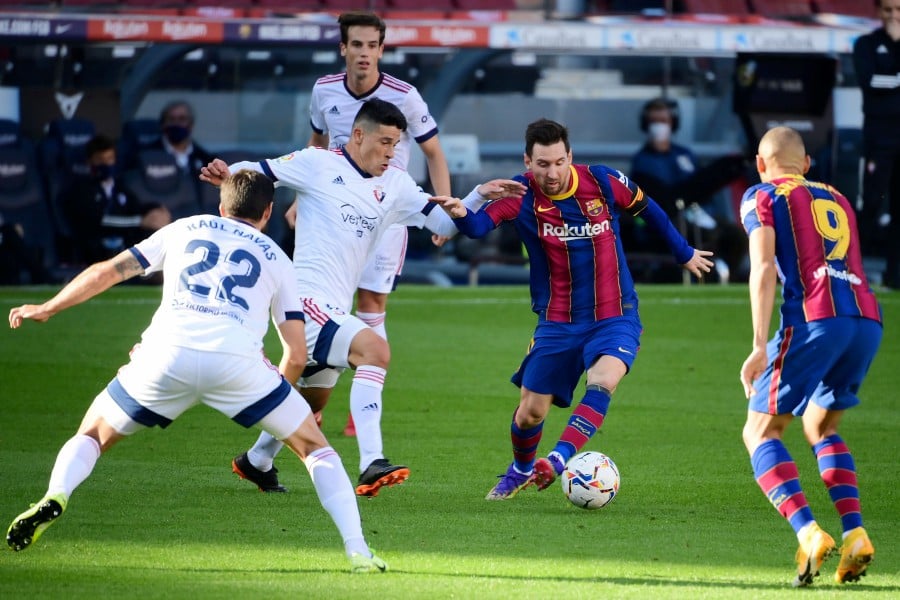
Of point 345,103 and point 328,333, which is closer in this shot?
point 328,333

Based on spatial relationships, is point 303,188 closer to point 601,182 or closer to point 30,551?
point 601,182

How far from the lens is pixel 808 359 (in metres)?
5.67

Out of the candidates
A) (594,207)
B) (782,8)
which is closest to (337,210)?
(594,207)

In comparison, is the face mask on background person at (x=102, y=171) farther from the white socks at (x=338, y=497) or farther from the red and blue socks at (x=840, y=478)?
the red and blue socks at (x=840, y=478)

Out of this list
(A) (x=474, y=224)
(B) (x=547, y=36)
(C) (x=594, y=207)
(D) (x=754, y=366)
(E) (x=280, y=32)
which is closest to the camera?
(D) (x=754, y=366)

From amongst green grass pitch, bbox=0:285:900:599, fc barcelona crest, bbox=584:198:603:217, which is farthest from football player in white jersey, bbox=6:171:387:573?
fc barcelona crest, bbox=584:198:603:217

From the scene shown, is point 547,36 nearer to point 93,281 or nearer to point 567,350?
point 567,350

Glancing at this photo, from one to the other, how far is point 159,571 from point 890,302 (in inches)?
452

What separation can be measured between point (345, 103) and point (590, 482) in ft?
9.41

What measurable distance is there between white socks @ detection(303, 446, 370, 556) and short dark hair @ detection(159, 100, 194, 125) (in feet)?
39.1

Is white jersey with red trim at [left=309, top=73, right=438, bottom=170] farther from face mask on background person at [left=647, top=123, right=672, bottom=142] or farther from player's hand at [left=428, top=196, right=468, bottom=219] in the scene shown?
face mask on background person at [left=647, top=123, right=672, bottom=142]

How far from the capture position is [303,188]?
297 inches

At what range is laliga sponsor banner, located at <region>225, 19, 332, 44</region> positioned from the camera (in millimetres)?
17734

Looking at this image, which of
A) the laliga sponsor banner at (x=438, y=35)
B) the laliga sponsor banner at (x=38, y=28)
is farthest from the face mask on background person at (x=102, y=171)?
the laliga sponsor banner at (x=438, y=35)
